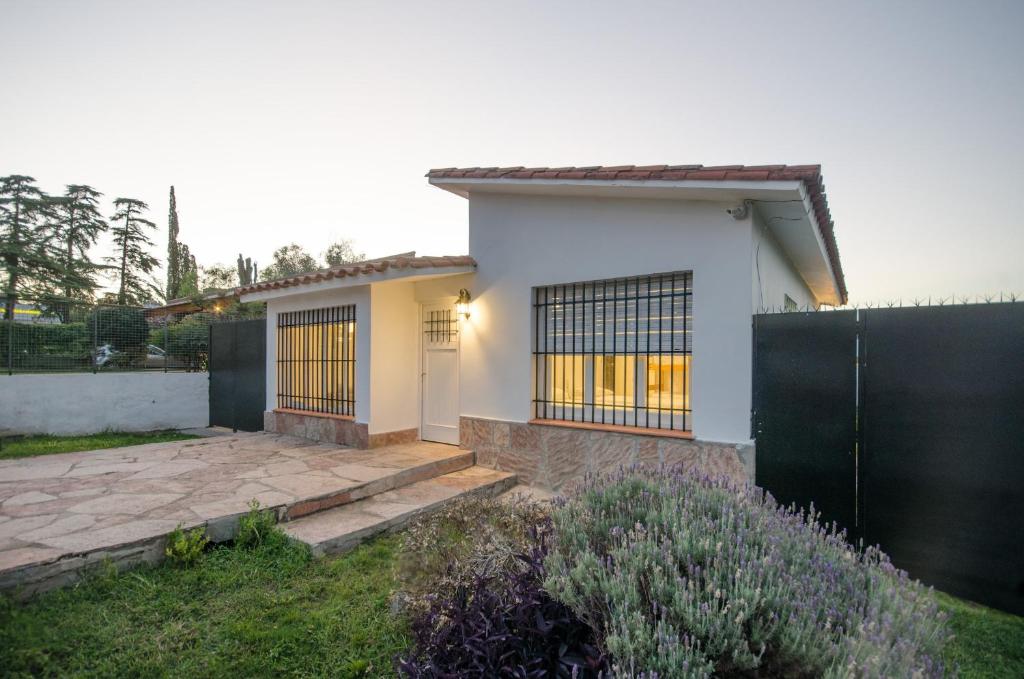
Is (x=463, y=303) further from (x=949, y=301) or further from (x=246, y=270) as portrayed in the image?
(x=246, y=270)

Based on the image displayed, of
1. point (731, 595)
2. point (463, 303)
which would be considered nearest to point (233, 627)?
point (731, 595)

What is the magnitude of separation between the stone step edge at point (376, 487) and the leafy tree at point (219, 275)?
105ft

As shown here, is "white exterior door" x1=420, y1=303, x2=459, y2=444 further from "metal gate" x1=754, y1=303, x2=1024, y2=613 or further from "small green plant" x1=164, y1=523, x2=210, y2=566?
"metal gate" x1=754, y1=303, x2=1024, y2=613

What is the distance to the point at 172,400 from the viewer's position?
1077 cm

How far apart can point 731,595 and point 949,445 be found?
3.66 m

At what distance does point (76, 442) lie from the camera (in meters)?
8.77

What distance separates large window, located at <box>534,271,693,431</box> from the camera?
5562 mm

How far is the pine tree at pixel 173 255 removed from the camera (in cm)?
2938

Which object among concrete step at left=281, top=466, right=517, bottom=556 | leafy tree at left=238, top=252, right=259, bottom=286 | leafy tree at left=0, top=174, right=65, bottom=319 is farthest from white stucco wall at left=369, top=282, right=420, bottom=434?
leafy tree at left=238, top=252, right=259, bottom=286

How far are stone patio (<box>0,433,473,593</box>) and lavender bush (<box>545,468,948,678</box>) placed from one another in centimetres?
362

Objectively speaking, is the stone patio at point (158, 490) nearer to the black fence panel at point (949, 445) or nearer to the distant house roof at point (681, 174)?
the distant house roof at point (681, 174)

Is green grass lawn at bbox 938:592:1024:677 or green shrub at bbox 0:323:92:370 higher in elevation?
green shrub at bbox 0:323:92:370

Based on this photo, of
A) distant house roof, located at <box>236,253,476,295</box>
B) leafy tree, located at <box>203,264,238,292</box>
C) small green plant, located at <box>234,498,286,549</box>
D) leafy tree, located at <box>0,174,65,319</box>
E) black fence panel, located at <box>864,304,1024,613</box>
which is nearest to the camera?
black fence panel, located at <box>864,304,1024,613</box>

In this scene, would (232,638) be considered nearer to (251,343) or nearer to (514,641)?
(514,641)
